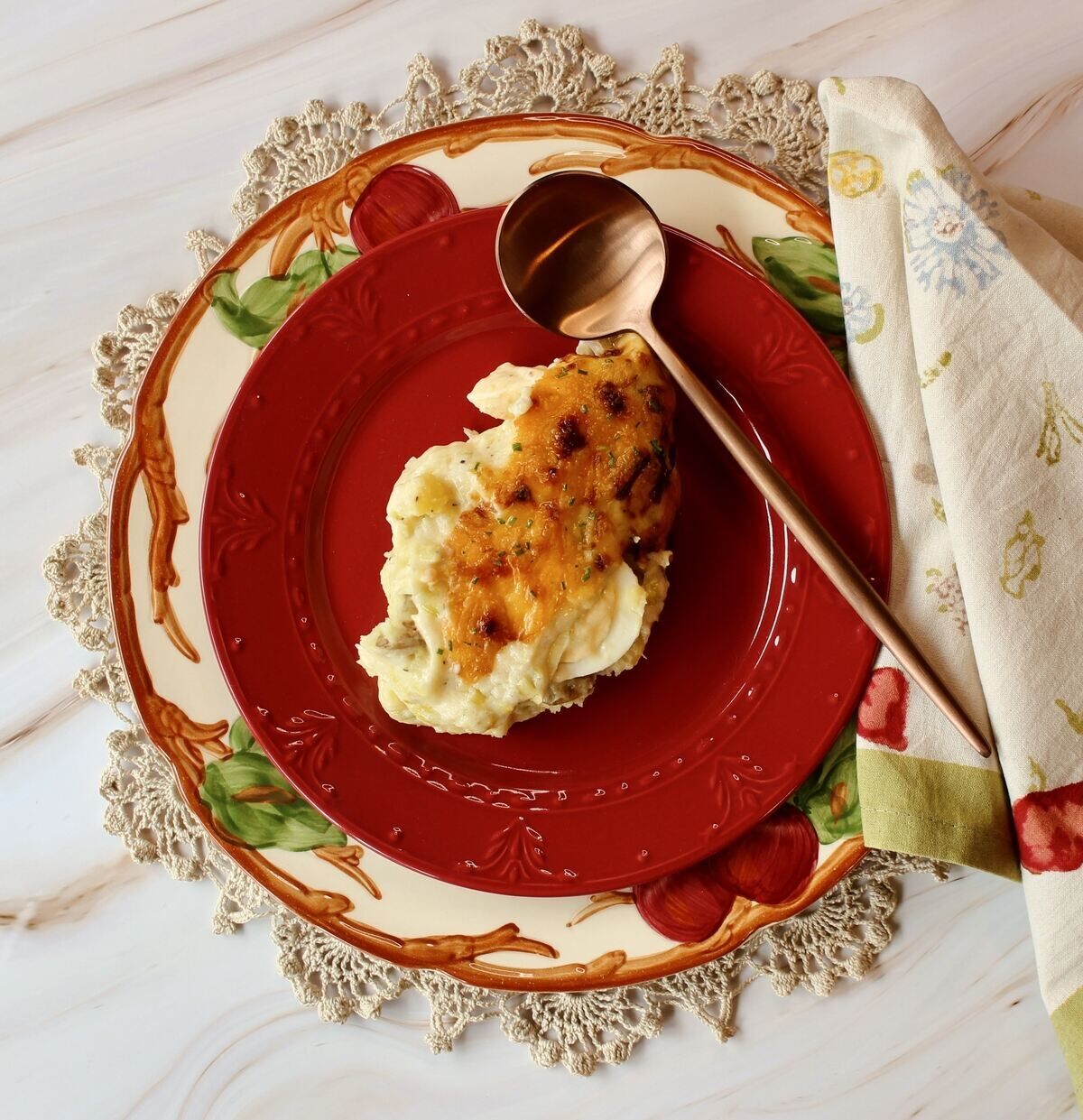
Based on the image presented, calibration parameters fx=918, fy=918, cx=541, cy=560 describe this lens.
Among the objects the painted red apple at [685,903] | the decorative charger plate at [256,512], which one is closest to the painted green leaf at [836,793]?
the decorative charger plate at [256,512]

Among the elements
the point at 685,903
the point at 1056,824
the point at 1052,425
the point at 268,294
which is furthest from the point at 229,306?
the point at 1056,824

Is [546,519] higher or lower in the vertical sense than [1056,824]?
higher

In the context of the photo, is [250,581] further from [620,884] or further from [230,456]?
[620,884]

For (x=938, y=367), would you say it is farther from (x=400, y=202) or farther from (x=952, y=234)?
(x=400, y=202)

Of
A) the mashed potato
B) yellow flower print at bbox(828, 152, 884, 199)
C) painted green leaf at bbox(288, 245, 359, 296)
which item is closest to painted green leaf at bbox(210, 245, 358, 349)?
painted green leaf at bbox(288, 245, 359, 296)

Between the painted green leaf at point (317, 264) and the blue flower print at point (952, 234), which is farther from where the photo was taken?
Answer: the painted green leaf at point (317, 264)

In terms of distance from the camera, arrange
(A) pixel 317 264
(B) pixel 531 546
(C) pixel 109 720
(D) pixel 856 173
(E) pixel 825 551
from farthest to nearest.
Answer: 1. (C) pixel 109 720
2. (A) pixel 317 264
3. (D) pixel 856 173
4. (E) pixel 825 551
5. (B) pixel 531 546

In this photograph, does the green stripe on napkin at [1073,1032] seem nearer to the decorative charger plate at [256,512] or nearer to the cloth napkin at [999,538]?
the cloth napkin at [999,538]
